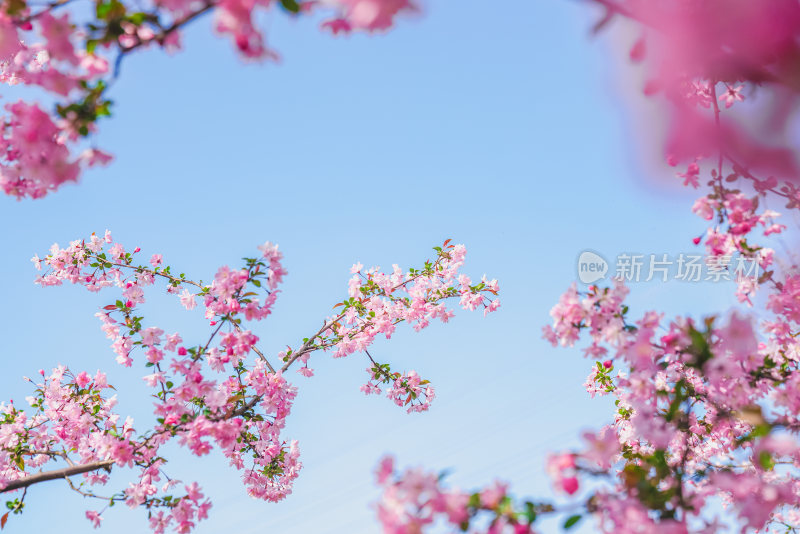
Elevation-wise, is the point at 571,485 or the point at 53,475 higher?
the point at 53,475

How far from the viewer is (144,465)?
4293 millimetres

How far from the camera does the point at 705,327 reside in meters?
2.91

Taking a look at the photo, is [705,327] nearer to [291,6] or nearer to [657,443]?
[657,443]

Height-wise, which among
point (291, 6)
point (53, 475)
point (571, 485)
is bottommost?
point (571, 485)

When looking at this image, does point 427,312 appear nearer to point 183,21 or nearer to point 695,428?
point 695,428

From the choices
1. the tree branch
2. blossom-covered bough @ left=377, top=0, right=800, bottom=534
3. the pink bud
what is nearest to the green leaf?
blossom-covered bough @ left=377, top=0, right=800, bottom=534

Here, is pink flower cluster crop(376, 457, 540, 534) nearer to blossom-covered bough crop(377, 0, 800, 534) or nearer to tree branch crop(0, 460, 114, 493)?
blossom-covered bough crop(377, 0, 800, 534)

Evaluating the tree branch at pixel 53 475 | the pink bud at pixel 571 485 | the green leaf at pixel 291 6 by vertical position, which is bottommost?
the pink bud at pixel 571 485

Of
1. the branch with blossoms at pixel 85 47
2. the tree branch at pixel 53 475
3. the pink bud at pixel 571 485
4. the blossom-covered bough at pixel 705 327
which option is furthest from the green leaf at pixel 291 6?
the tree branch at pixel 53 475

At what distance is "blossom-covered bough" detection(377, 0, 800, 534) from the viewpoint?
7.78 ft

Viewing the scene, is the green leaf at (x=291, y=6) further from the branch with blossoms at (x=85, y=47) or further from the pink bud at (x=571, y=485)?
the pink bud at (x=571, y=485)

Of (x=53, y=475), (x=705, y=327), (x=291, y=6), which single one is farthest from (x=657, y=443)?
(x=53, y=475)

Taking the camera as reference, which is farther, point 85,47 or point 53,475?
point 53,475

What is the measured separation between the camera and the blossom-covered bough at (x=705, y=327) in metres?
2.37
